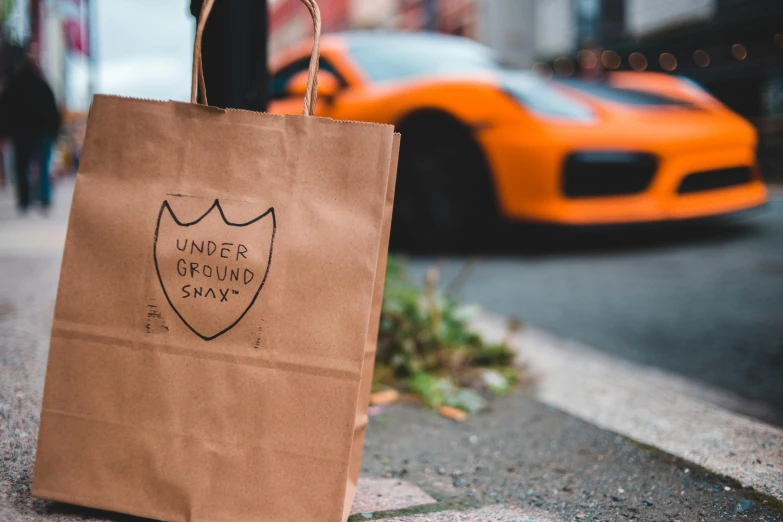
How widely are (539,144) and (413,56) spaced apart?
1309mm

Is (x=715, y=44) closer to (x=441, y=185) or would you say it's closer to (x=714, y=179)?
(x=714, y=179)

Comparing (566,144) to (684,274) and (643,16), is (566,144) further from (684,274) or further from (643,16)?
(643,16)

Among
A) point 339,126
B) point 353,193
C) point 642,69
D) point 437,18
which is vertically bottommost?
point 353,193

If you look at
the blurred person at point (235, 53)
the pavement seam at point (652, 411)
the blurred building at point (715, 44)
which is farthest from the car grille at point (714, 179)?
the blurred building at point (715, 44)

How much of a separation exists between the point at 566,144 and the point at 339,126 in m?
A: 2.62

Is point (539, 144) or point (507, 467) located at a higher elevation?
point (539, 144)

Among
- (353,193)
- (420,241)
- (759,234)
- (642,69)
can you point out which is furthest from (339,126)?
(642,69)

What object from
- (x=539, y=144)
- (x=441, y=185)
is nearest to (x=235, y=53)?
(x=539, y=144)

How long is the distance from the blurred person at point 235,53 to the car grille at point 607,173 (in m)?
2.13

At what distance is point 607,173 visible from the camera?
3570 mm

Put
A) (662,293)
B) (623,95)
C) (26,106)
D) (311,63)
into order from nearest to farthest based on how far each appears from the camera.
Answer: (311,63)
(662,293)
(623,95)
(26,106)

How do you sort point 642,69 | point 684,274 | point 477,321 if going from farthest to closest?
1. point 642,69
2. point 684,274
3. point 477,321

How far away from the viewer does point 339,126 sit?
1097 mm

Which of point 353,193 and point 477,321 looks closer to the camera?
point 353,193
